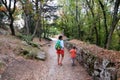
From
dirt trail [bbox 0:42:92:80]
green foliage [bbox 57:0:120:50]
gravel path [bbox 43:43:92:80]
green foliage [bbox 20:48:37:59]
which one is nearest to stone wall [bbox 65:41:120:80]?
gravel path [bbox 43:43:92:80]

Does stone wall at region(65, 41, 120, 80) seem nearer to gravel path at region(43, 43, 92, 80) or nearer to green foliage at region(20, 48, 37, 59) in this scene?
gravel path at region(43, 43, 92, 80)

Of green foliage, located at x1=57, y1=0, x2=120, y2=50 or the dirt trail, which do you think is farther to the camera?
green foliage, located at x1=57, y1=0, x2=120, y2=50

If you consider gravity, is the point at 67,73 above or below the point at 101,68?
below

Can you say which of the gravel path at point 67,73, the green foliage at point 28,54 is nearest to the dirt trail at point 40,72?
the gravel path at point 67,73

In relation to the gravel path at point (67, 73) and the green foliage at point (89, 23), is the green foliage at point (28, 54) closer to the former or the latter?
the gravel path at point (67, 73)

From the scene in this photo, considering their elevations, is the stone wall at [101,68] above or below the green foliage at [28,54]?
above

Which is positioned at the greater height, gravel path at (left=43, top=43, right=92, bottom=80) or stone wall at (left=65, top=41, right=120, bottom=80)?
stone wall at (left=65, top=41, right=120, bottom=80)

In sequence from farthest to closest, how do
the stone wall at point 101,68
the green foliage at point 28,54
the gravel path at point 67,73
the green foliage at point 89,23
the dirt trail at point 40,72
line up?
the green foliage at point 89,23 → the green foliage at point 28,54 → the gravel path at point 67,73 → the dirt trail at point 40,72 → the stone wall at point 101,68

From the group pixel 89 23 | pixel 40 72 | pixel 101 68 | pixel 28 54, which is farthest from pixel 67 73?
pixel 89 23

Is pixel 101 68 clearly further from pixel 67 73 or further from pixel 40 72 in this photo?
pixel 40 72

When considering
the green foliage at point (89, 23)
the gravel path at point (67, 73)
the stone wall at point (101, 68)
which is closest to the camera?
the stone wall at point (101, 68)

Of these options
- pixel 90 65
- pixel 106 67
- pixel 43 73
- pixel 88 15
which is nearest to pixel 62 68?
pixel 43 73

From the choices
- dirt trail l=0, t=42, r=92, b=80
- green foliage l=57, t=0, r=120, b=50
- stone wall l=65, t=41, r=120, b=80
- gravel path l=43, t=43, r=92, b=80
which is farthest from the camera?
green foliage l=57, t=0, r=120, b=50

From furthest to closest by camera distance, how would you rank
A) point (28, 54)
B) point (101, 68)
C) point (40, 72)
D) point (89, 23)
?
1. point (89, 23)
2. point (28, 54)
3. point (40, 72)
4. point (101, 68)
